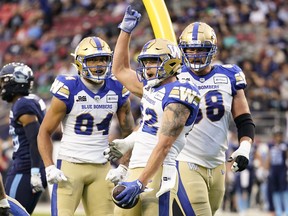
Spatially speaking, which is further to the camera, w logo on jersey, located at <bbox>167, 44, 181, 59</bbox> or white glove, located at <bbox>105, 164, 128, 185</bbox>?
white glove, located at <bbox>105, 164, 128, 185</bbox>

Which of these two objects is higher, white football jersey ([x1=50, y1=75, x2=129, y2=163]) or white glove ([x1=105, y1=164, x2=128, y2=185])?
white football jersey ([x1=50, y1=75, x2=129, y2=163])

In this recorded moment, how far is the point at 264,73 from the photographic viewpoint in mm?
17781

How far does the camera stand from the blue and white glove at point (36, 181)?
7.62 meters

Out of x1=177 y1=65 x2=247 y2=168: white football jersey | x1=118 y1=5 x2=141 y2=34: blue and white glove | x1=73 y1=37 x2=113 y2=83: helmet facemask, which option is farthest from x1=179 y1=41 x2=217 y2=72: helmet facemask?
x1=73 y1=37 x2=113 y2=83: helmet facemask

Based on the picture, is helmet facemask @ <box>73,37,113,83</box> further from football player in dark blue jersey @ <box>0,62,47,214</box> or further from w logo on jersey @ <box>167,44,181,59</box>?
w logo on jersey @ <box>167,44,181,59</box>

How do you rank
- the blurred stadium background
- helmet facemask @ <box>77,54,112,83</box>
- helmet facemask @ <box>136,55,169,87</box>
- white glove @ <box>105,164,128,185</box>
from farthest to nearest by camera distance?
the blurred stadium background
helmet facemask @ <box>77,54,112,83</box>
white glove @ <box>105,164,128,185</box>
helmet facemask @ <box>136,55,169,87</box>

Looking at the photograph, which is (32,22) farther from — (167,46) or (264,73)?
(167,46)

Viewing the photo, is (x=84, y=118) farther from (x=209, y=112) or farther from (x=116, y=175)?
(x=209, y=112)

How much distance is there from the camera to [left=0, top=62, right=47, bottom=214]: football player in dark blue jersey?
25.3ft

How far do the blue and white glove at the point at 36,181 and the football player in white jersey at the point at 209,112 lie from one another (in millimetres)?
1320

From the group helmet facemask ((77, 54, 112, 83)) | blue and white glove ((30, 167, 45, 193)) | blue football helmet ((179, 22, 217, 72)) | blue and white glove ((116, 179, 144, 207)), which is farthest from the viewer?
blue and white glove ((30, 167, 45, 193))

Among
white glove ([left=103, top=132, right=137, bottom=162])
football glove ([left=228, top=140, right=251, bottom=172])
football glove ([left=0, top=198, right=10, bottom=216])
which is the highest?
white glove ([left=103, top=132, right=137, bottom=162])

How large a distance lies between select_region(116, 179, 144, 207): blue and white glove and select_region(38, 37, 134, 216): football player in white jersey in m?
1.32

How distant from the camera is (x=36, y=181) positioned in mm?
7613
